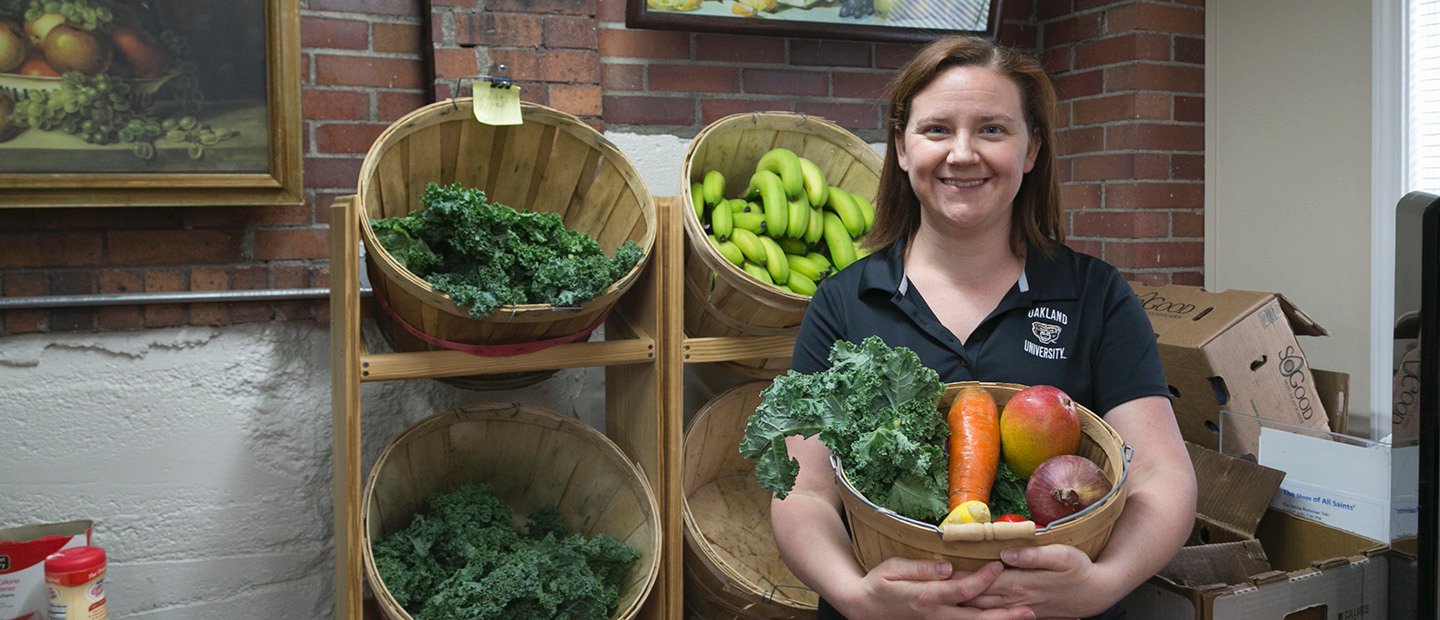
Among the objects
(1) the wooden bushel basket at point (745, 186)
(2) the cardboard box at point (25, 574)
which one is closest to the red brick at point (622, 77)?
(1) the wooden bushel basket at point (745, 186)

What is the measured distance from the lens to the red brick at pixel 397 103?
2.53 m

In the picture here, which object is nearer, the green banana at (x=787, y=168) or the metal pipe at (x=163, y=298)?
the metal pipe at (x=163, y=298)

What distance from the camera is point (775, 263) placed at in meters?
2.32

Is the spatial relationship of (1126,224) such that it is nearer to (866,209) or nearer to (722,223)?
(866,209)

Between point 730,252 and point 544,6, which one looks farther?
point 544,6

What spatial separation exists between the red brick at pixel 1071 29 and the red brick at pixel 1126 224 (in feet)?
1.67

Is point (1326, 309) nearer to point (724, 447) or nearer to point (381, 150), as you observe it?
point (724, 447)

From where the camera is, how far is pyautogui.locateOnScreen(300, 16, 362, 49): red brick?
8.03ft

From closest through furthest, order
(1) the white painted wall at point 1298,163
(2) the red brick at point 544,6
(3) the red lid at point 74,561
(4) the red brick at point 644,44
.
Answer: (3) the red lid at point 74,561 → (2) the red brick at point 544,6 → (1) the white painted wall at point 1298,163 → (4) the red brick at point 644,44

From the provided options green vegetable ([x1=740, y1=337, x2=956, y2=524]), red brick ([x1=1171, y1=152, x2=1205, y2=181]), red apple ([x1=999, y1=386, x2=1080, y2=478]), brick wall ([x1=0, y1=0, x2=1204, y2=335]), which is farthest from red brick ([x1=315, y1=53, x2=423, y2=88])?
red brick ([x1=1171, y1=152, x2=1205, y2=181])

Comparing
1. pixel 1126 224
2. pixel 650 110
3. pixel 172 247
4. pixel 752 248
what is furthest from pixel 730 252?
pixel 1126 224

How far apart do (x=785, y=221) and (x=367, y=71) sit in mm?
1031

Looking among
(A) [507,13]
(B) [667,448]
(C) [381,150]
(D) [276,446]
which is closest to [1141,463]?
(B) [667,448]

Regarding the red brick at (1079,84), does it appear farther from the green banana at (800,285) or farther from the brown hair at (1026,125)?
the brown hair at (1026,125)
